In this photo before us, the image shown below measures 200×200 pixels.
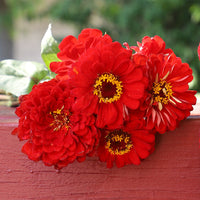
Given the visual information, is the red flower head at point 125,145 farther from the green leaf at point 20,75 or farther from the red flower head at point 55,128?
the green leaf at point 20,75

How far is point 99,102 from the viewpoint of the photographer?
1.49 feet

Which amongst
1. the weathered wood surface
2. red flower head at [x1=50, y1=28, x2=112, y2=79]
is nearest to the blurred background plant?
the weathered wood surface

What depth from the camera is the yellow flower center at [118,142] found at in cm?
50

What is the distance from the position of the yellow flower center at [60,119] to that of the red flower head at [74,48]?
6cm

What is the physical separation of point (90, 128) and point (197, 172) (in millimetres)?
248

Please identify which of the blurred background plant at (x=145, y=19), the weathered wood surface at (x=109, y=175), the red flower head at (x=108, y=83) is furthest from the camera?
the blurred background plant at (x=145, y=19)

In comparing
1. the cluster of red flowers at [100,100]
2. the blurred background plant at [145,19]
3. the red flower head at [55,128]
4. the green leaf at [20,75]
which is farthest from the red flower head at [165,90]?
the blurred background plant at [145,19]

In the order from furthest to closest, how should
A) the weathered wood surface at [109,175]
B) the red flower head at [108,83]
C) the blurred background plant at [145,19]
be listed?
1. the blurred background plant at [145,19]
2. the weathered wood surface at [109,175]
3. the red flower head at [108,83]

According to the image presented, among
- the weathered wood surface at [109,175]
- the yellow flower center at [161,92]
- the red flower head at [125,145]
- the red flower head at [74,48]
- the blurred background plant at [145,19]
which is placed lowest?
the blurred background plant at [145,19]

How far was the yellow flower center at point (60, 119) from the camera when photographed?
465mm

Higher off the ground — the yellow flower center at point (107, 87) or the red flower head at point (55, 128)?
the yellow flower center at point (107, 87)

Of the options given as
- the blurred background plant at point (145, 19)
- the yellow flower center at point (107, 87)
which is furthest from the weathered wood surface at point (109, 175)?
the blurred background plant at point (145, 19)

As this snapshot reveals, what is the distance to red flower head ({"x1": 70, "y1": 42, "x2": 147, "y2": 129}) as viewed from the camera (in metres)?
0.44

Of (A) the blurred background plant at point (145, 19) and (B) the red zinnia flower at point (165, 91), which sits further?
(A) the blurred background plant at point (145, 19)
